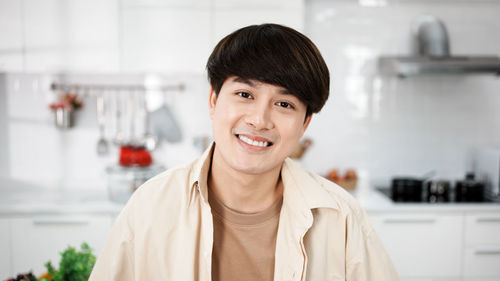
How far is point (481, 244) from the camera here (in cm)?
288

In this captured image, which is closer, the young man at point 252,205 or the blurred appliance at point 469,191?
the young man at point 252,205

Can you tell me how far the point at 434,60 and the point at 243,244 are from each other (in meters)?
2.18

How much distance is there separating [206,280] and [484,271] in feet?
7.85

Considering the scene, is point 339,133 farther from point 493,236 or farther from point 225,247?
point 225,247

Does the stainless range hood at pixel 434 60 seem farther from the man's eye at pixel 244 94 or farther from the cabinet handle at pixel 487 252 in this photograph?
the man's eye at pixel 244 94

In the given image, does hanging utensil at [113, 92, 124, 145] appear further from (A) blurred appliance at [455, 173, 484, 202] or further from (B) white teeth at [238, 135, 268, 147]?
(A) blurred appliance at [455, 173, 484, 202]

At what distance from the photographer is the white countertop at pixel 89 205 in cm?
274

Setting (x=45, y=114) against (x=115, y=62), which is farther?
(x=45, y=114)

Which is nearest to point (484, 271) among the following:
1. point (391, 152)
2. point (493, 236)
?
point (493, 236)

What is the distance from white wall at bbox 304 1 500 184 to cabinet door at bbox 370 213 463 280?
0.64 m


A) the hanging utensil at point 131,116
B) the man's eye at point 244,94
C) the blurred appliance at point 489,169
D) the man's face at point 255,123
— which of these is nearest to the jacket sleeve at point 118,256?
the man's face at point 255,123

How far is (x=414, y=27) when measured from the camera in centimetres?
331

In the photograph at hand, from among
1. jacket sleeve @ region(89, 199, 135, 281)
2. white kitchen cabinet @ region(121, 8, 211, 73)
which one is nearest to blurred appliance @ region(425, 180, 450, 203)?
white kitchen cabinet @ region(121, 8, 211, 73)

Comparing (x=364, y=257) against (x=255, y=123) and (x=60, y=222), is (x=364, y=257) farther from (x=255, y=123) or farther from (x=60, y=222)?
(x=60, y=222)
